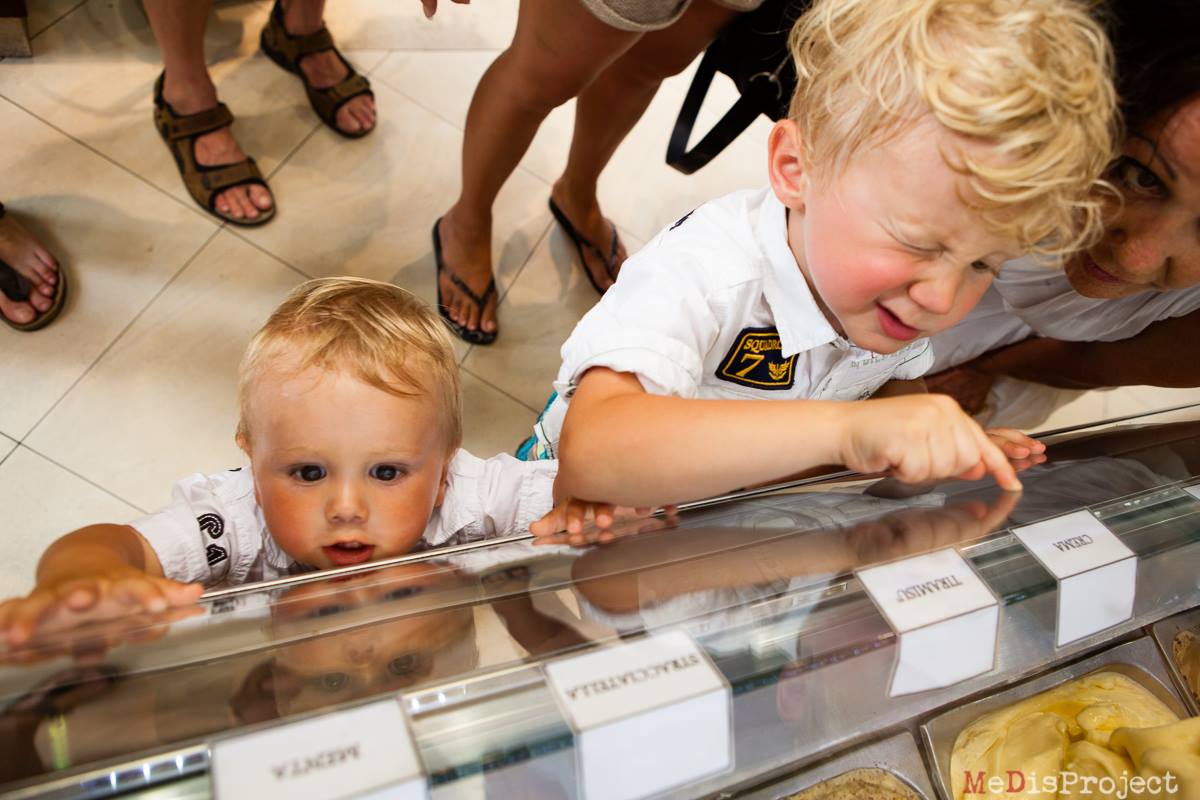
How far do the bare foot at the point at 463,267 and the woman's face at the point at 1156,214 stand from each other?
4.06 ft

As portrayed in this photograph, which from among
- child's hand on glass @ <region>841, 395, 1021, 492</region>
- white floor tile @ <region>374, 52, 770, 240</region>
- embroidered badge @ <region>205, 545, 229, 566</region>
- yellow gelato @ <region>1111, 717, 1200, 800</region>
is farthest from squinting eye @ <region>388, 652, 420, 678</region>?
white floor tile @ <region>374, 52, 770, 240</region>

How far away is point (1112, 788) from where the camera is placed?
0.76 m

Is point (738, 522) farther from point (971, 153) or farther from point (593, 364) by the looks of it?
point (971, 153)

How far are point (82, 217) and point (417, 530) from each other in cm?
145

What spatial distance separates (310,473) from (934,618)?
0.65 metres

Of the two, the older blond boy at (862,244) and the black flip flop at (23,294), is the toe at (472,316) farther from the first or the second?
the older blond boy at (862,244)

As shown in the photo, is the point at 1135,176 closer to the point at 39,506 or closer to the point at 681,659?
the point at 681,659

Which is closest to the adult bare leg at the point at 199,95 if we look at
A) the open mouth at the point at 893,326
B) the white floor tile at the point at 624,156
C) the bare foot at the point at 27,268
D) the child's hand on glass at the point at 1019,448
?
the bare foot at the point at 27,268

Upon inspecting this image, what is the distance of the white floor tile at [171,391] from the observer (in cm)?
166

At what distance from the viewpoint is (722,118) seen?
5.15 ft

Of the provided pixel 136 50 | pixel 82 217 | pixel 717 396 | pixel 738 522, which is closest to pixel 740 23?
pixel 717 396

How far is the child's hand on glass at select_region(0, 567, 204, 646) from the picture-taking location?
0.60 m

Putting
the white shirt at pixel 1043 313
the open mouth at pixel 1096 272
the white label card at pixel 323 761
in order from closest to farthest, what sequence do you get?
the white label card at pixel 323 761
the open mouth at pixel 1096 272
the white shirt at pixel 1043 313

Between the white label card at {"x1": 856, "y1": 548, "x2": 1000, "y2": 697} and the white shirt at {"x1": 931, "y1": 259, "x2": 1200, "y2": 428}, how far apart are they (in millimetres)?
736
